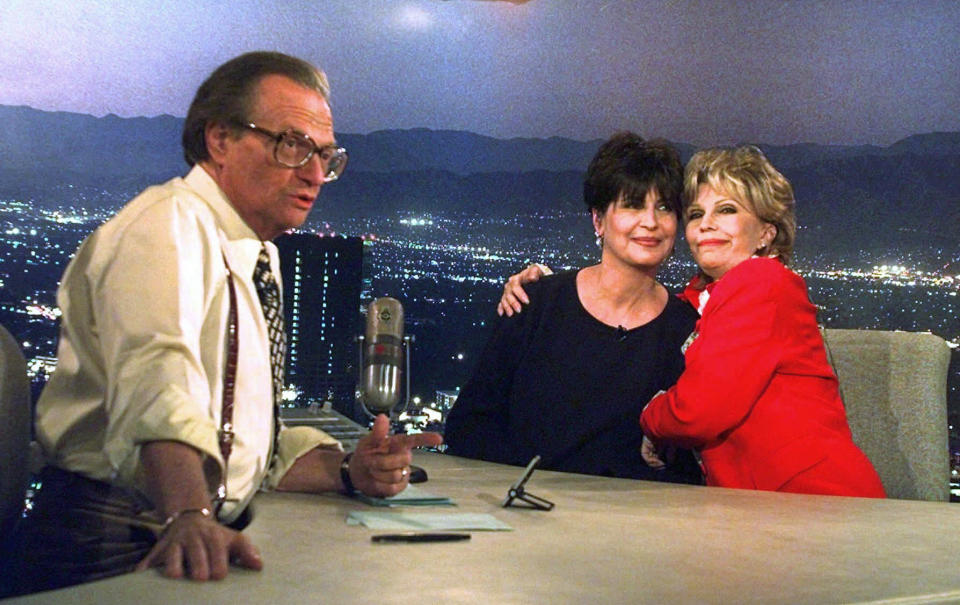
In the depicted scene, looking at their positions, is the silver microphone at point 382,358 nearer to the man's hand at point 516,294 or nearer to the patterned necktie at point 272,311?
the patterned necktie at point 272,311

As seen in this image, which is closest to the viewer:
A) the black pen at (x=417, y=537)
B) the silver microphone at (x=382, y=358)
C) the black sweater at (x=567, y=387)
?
the black pen at (x=417, y=537)

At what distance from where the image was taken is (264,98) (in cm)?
175

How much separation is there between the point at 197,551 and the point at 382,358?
34.3 inches

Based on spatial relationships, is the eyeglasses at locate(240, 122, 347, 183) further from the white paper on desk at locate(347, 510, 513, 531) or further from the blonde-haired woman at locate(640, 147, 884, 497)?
the blonde-haired woman at locate(640, 147, 884, 497)

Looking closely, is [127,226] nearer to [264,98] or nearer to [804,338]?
[264,98]

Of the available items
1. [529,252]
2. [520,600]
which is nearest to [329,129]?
[520,600]

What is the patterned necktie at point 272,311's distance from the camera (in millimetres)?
1688

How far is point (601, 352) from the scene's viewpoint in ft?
9.62

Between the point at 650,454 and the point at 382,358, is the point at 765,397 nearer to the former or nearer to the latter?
the point at 650,454

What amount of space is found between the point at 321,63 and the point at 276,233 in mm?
3915

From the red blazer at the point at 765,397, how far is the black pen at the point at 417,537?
1145 mm

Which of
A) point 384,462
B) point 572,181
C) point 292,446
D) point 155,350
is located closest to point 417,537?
point 384,462

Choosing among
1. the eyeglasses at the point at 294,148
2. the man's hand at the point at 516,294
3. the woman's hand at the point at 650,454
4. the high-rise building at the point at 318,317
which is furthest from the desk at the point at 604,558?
the high-rise building at the point at 318,317

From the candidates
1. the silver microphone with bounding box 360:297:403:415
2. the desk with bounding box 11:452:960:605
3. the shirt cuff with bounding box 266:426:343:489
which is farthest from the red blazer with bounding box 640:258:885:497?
the shirt cuff with bounding box 266:426:343:489
